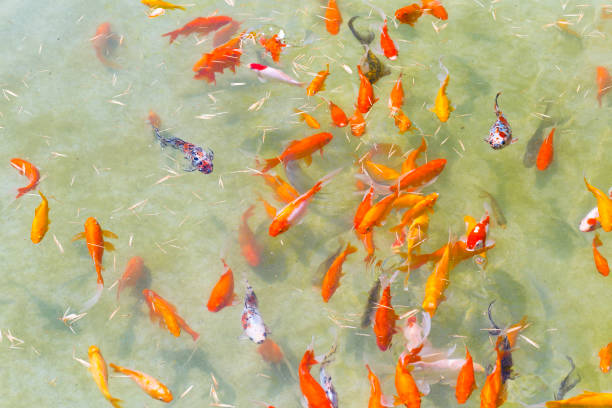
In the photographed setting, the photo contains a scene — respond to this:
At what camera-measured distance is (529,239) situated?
147 inches

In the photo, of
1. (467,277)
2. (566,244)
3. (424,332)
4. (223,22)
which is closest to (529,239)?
(566,244)

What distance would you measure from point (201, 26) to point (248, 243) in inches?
72.1

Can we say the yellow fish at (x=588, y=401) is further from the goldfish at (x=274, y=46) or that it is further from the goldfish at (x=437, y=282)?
the goldfish at (x=274, y=46)

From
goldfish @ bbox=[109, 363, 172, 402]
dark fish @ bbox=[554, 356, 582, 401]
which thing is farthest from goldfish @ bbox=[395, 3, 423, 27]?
goldfish @ bbox=[109, 363, 172, 402]

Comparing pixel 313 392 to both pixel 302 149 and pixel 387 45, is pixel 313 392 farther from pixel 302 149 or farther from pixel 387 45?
pixel 387 45

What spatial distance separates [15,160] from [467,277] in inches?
135

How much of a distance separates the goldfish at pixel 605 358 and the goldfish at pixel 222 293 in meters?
2.53

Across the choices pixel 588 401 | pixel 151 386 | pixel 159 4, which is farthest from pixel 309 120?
pixel 588 401

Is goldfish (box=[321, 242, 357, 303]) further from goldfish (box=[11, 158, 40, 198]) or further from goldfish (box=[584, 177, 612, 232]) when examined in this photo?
goldfish (box=[11, 158, 40, 198])

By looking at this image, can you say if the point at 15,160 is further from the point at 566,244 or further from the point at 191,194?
the point at 566,244

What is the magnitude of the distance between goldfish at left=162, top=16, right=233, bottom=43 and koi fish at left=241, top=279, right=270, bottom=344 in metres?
2.14

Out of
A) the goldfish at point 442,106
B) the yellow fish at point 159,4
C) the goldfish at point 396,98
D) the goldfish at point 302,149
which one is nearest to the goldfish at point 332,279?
the goldfish at point 302,149

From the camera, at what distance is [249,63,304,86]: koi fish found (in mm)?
3881

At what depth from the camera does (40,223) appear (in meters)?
3.48
